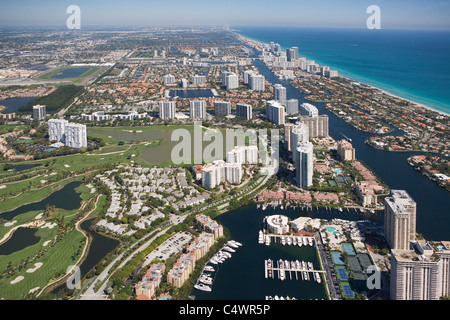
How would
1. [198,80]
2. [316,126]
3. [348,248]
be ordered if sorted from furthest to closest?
[198,80]
[316,126]
[348,248]

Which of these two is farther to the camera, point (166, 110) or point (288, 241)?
point (166, 110)

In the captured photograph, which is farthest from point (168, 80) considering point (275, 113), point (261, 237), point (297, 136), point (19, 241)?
point (261, 237)

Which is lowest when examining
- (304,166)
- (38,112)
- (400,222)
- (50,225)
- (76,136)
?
(50,225)

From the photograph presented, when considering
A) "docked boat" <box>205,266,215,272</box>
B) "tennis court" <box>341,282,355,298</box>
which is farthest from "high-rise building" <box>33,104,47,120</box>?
"tennis court" <box>341,282,355,298</box>

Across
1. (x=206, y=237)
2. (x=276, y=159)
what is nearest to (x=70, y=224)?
(x=206, y=237)

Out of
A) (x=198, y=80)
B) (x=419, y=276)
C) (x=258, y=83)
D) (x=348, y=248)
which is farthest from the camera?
(x=198, y=80)

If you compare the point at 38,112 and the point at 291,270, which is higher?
the point at 38,112

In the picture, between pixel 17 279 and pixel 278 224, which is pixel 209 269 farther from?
pixel 17 279

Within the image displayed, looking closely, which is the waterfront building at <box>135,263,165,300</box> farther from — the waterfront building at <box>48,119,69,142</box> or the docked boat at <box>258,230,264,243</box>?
the waterfront building at <box>48,119,69,142</box>
